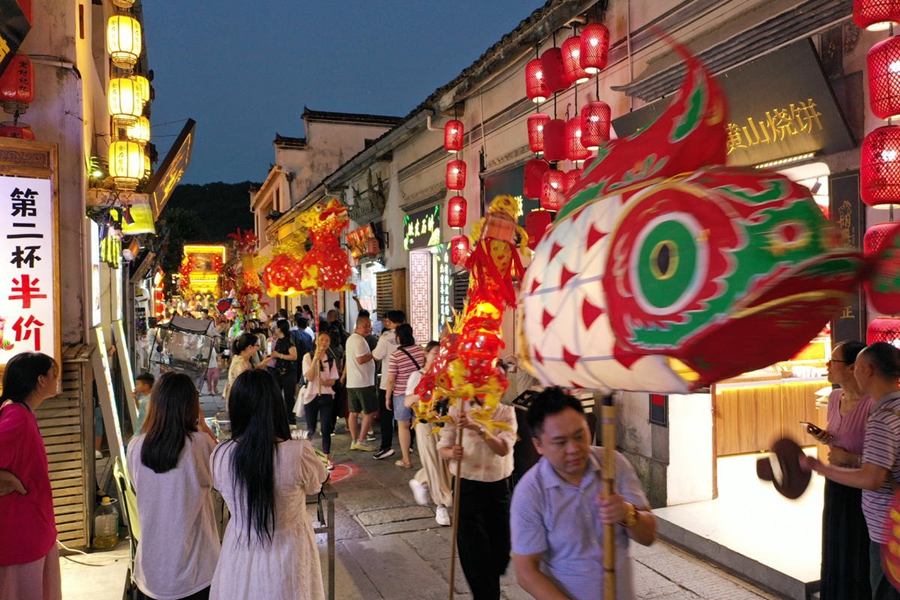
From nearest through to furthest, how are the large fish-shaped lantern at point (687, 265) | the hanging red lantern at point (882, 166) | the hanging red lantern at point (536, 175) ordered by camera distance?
the large fish-shaped lantern at point (687, 265)
the hanging red lantern at point (882, 166)
the hanging red lantern at point (536, 175)

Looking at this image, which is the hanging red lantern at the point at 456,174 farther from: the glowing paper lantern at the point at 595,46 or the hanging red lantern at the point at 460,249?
the glowing paper lantern at the point at 595,46

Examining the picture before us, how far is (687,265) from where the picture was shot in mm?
1772

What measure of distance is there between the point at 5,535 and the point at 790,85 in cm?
616

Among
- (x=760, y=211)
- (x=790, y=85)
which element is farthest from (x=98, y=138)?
(x=760, y=211)

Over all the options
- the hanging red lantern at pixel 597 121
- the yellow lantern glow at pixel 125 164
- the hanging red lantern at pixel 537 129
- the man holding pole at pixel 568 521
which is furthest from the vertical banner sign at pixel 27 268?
the hanging red lantern at pixel 537 129

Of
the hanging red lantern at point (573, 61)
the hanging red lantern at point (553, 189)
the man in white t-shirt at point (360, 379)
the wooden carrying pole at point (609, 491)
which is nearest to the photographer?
the wooden carrying pole at point (609, 491)

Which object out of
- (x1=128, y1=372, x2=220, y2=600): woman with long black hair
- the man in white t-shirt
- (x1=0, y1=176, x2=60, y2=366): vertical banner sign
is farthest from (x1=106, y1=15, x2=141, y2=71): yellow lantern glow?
(x1=128, y1=372, x2=220, y2=600): woman with long black hair

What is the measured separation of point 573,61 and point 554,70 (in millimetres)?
243

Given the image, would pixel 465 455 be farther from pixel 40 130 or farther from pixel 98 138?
pixel 98 138

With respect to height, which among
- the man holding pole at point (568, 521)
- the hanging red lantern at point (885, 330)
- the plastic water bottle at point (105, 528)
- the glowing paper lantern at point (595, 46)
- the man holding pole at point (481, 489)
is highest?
the glowing paper lantern at point (595, 46)

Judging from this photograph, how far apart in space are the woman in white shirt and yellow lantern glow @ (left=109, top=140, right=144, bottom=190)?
3.17 meters

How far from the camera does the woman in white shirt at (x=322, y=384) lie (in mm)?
9250

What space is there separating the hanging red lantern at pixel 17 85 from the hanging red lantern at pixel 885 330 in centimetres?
721

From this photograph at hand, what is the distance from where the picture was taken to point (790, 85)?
202 inches
